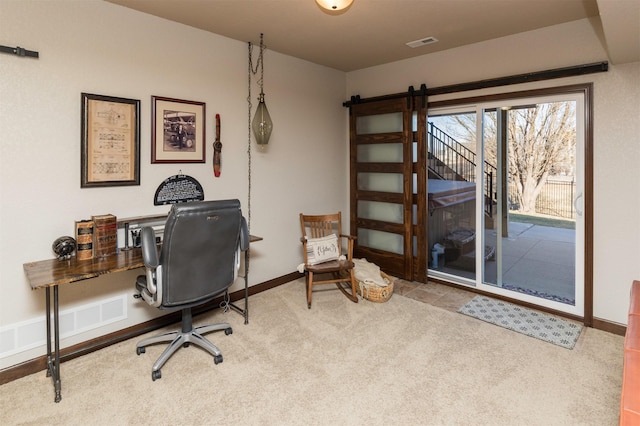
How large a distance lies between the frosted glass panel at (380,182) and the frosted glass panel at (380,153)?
18 cm

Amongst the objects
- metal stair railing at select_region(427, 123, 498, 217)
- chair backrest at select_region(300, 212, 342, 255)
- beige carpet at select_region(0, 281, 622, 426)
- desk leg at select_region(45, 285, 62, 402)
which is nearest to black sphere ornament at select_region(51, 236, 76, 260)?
desk leg at select_region(45, 285, 62, 402)

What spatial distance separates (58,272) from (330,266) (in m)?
2.26

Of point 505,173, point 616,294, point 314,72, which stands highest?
point 314,72

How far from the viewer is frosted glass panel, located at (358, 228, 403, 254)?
4555mm

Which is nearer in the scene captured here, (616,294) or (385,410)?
(385,410)

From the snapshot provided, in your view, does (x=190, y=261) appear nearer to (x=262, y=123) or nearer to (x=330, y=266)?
(x=330, y=266)

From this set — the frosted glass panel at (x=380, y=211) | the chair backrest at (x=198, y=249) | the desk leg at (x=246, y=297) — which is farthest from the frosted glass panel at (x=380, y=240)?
the chair backrest at (x=198, y=249)

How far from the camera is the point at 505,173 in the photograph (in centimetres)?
376

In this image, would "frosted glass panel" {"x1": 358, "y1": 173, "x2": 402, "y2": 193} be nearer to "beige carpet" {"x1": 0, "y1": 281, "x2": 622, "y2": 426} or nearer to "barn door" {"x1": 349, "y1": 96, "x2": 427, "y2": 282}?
"barn door" {"x1": 349, "y1": 96, "x2": 427, "y2": 282}

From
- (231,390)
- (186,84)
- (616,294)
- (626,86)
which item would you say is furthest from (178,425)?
(626,86)

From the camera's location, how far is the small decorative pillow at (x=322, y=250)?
3.80 metres

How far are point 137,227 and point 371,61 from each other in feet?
10.5

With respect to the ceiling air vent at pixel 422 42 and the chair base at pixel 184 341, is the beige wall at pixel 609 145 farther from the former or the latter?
the chair base at pixel 184 341

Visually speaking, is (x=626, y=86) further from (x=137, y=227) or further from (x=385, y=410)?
(x=137, y=227)
